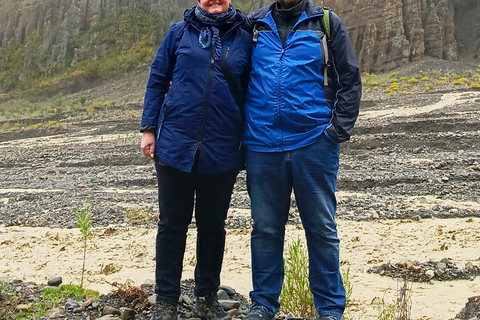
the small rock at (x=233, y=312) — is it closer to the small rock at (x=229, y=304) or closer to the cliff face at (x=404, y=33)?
the small rock at (x=229, y=304)

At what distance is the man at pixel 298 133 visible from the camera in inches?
125

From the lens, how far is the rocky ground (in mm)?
7934

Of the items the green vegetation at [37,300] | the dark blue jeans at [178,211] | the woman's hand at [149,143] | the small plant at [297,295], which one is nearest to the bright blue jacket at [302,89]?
the dark blue jeans at [178,211]

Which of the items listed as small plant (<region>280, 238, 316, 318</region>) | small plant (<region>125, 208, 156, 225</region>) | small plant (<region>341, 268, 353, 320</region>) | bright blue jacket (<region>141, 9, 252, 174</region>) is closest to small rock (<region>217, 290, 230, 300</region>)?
small plant (<region>280, 238, 316, 318</region>)

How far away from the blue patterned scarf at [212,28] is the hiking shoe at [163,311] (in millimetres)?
1720

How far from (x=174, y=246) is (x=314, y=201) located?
1014 mm

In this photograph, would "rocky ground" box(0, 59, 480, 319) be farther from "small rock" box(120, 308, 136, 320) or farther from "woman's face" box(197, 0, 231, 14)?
"woman's face" box(197, 0, 231, 14)

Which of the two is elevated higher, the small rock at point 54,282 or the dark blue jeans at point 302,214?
the dark blue jeans at point 302,214

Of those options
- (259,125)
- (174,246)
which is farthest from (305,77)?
(174,246)

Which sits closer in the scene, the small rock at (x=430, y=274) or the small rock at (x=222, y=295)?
the small rock at (x=222, y=295)

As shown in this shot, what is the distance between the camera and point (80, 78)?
54.1m

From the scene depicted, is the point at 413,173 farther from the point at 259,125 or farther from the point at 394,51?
the point at 394,51

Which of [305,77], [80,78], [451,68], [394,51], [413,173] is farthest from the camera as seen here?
[80,78]

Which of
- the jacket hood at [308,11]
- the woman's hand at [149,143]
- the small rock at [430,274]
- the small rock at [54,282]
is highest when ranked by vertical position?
the jacket hood at [308,11]
